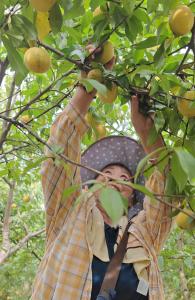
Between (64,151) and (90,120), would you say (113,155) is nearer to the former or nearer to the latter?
(90,120)

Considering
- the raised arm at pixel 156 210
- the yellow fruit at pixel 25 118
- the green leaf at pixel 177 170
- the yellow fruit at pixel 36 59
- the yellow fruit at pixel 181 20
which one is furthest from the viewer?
the yellow fruit at pixel 25 118

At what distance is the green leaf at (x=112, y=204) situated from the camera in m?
0.79

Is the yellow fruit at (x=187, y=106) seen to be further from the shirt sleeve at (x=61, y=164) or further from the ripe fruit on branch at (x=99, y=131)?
the ripe fruit on branch at (x=99, y=131)

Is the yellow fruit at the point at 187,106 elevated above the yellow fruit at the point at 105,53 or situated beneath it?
situated beneath

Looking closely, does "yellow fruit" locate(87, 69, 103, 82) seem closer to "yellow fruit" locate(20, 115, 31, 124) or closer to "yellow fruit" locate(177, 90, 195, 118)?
"yellow fruit" locate(177, 90, 195, 118)

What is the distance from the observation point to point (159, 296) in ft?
5.86

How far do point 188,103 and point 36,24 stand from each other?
51 cm

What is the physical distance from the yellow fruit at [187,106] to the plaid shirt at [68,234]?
39 cm

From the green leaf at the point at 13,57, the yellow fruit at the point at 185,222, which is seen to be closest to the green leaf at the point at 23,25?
the green leaf at the point at 13,57

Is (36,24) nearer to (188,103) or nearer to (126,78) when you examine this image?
(126,78)

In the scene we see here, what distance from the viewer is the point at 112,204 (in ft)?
2.61

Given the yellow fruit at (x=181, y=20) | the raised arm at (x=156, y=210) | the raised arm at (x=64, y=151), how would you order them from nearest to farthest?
1. the yellow fruit at (x=181, y=20)
2. the raised arm at (x=64, y=151)
3. the raised arm at (x=156, y=210)

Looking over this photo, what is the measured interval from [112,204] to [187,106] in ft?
2.07

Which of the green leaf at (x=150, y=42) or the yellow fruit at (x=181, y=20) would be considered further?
the green leaf at (x=150, y=42)
